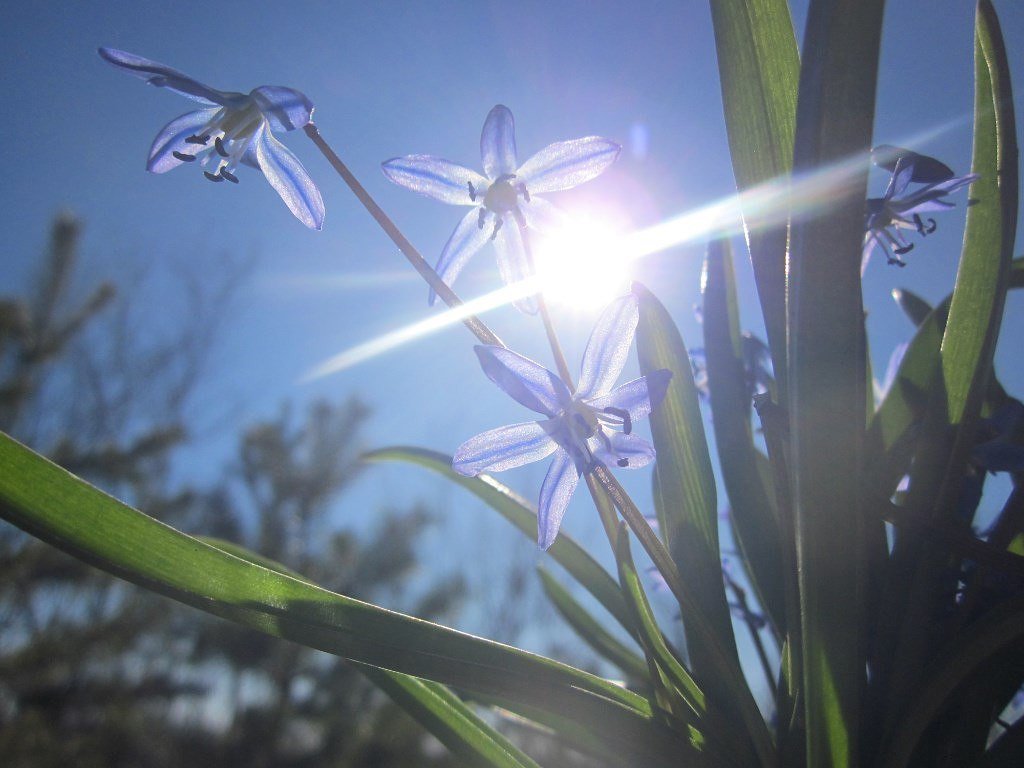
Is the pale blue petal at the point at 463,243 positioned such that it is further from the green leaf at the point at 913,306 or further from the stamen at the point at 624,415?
the green leaf at the point at 913,306

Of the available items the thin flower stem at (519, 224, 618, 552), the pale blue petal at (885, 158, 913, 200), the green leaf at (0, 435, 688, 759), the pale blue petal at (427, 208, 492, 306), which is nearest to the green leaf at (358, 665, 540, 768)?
the green leaf at (0, 435, 688, 759)

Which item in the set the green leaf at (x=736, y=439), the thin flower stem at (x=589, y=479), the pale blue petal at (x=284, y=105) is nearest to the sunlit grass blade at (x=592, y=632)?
the green leaf at (x=736, y=439)

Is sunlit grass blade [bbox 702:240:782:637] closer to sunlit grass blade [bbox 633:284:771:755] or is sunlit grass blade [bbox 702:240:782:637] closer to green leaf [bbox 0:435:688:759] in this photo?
sunlit grass blade [bbox 633:284:771:755]

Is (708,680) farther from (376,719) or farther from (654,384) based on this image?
(376,719)

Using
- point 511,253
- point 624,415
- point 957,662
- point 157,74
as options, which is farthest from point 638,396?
point 157,74

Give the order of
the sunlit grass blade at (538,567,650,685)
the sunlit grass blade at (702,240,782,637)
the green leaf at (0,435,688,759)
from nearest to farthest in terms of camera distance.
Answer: the green leaf at (0,435,688,759) → the sunlit grass blade at (702,240,782,637) → the sunlit grass blade at (538,567,650,685)

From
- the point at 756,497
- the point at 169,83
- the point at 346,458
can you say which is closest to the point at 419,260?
the point at 169,83

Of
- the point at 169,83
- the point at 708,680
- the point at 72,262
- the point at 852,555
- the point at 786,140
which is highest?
the point at 72,262
